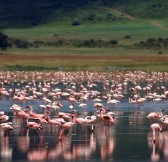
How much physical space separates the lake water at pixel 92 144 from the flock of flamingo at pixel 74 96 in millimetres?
227

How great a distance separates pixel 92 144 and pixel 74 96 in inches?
477

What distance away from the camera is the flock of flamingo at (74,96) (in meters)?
20.7

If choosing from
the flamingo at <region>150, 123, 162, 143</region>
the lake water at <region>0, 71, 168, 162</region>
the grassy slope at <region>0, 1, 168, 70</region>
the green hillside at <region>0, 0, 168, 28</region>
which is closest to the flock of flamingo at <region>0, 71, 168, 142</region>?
the flamingo at <region>150, 123, 162, 143</region>

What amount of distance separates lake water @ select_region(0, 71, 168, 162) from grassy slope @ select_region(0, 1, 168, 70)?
30.2 m

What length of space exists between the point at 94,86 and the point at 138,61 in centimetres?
1794

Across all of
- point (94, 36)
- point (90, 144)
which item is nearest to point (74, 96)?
point (90, 144)

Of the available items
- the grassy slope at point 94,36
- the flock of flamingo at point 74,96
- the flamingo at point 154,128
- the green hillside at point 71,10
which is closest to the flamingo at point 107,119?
the flock of flamingo at point 74,96

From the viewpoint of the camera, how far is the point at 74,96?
30.7m

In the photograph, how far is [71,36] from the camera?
287 ft

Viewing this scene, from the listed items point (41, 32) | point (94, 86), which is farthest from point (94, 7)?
point (94, 86)

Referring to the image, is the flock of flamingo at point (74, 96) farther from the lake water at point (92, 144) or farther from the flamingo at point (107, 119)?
the lake water at point (92, 144)

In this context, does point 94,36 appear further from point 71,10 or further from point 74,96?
point 74,96

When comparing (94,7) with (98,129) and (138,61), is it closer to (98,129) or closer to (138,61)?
(138,61)

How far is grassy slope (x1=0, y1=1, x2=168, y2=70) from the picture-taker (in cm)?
5431
